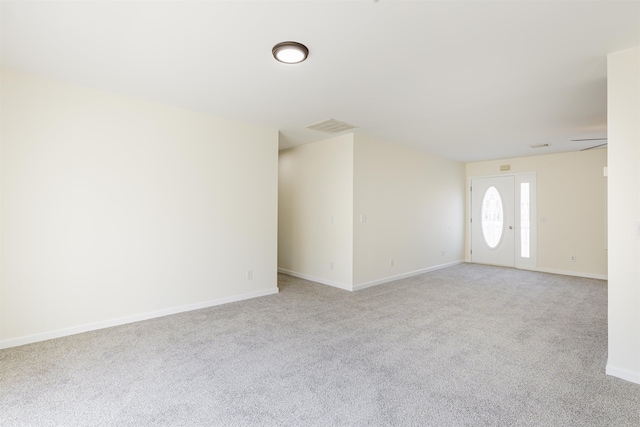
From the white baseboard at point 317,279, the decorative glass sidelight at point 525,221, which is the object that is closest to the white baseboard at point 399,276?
the white baseboard at point 317,279

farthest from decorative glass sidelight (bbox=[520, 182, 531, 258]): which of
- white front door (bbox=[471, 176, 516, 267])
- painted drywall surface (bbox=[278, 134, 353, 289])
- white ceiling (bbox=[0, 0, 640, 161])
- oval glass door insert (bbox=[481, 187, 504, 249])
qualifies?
painted drywall surface (bbox=[278, 134, 353, 289])

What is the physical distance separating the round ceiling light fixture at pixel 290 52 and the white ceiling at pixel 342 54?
0.24 feet

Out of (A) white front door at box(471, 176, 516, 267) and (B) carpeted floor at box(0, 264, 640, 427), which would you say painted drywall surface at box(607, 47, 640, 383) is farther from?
(A) white front door at box(471, 176, 516, 267)

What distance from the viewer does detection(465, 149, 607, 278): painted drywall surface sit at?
5906 mm

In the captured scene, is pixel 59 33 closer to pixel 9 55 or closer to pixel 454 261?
pixel 9 55

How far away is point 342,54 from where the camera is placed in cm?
249

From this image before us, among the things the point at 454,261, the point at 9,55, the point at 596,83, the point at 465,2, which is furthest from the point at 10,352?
the point at 454,261

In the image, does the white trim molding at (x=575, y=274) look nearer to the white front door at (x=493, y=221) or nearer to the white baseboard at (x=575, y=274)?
the white baseboard at (x=575, y=274)

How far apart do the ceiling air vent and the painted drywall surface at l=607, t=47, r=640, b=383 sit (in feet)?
9.14

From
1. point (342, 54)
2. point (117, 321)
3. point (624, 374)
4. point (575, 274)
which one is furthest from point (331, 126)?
point (575, 274)

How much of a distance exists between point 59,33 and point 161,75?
771 millimetres

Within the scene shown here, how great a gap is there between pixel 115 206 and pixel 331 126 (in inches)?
114

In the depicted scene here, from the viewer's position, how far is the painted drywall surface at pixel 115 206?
2.91 meters

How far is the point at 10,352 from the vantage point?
2.73 metres
